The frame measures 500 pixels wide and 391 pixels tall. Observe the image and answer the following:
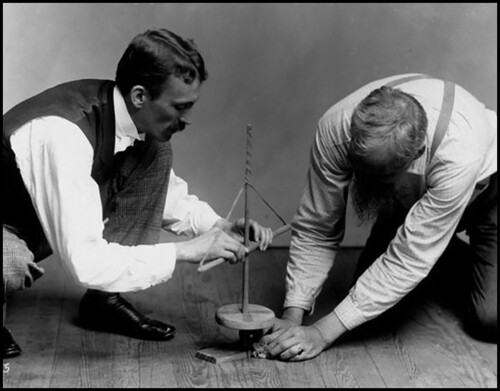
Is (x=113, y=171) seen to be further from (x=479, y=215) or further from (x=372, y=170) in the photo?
(x=479, y=215)

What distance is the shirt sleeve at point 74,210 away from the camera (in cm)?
229

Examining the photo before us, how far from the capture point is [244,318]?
2.54 m

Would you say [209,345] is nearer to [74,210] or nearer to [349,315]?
[349,315]

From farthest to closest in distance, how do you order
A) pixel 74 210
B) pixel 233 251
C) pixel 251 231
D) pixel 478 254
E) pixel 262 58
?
pixel 262 58 → pixel 478 254 → pixel 251 231 → pixel 233 251 → pixel 74 210

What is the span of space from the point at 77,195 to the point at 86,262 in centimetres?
17

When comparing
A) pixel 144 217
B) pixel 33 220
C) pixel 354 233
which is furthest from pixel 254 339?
pixel 354 233

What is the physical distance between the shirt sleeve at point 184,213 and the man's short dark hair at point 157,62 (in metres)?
0.47

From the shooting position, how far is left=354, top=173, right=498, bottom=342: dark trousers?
2932 mm

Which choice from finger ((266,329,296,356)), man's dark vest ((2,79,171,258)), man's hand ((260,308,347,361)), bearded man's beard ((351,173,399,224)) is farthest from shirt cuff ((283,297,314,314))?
man's dark vest ((2,79,171,258))

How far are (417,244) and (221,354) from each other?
0.66 m

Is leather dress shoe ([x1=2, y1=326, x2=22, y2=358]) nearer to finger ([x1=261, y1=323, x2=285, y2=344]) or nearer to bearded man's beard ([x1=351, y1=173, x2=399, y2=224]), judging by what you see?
finger ([x1=261, y1=323, x2=285, y2=344])

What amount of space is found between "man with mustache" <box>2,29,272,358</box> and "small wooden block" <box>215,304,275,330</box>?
0.66 ft

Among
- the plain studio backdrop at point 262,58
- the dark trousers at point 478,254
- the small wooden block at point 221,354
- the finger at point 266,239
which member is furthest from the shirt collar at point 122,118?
the plain studio backdrop at point 262,58

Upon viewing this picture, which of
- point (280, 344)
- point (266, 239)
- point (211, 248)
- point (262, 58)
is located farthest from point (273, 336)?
point (262, 58)
